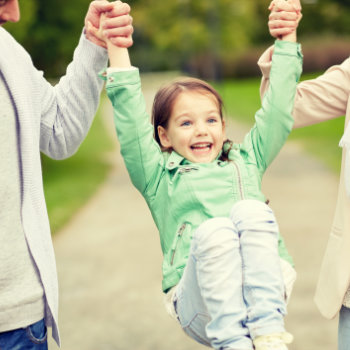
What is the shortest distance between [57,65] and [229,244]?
29.2 ft

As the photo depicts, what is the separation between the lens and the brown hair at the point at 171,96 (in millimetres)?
2652

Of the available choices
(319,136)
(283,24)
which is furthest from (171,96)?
(319,136)

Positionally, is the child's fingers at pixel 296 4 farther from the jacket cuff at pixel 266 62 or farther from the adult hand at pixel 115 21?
the adult hand at pixel 115 21

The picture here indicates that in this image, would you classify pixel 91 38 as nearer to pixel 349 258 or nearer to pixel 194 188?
pixel 194 188

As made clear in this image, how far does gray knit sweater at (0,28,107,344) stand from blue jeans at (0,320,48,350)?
0.07 m

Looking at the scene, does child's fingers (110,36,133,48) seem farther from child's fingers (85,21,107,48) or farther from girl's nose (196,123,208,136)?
girl's nose (196,123,208,136)

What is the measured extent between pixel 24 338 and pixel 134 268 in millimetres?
3835

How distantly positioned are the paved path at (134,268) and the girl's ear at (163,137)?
2090mm

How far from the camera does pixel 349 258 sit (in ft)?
8.17

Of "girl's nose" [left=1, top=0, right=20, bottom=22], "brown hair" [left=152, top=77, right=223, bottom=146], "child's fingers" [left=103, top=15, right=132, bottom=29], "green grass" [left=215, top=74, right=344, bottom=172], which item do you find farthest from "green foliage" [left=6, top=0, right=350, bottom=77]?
"girl's nose" [left=1, top=0, right=20, bottom=22]

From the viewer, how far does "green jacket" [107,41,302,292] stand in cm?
243

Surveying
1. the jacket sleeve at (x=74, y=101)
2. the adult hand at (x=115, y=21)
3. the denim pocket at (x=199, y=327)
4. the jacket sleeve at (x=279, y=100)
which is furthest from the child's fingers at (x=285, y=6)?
the denim pocket at (x=199, y=327)

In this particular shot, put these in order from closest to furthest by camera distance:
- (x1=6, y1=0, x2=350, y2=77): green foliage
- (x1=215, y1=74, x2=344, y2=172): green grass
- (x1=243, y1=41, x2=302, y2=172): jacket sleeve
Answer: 1. (x1=243, y1=41, x2=302, y2=172): jacket sleeve
2. (x1=215, y1=74, x2=344, y2=172): green grass
3. (x1=6, y1=0, x2=350, y2=77): green foliage

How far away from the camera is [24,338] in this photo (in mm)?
2180
